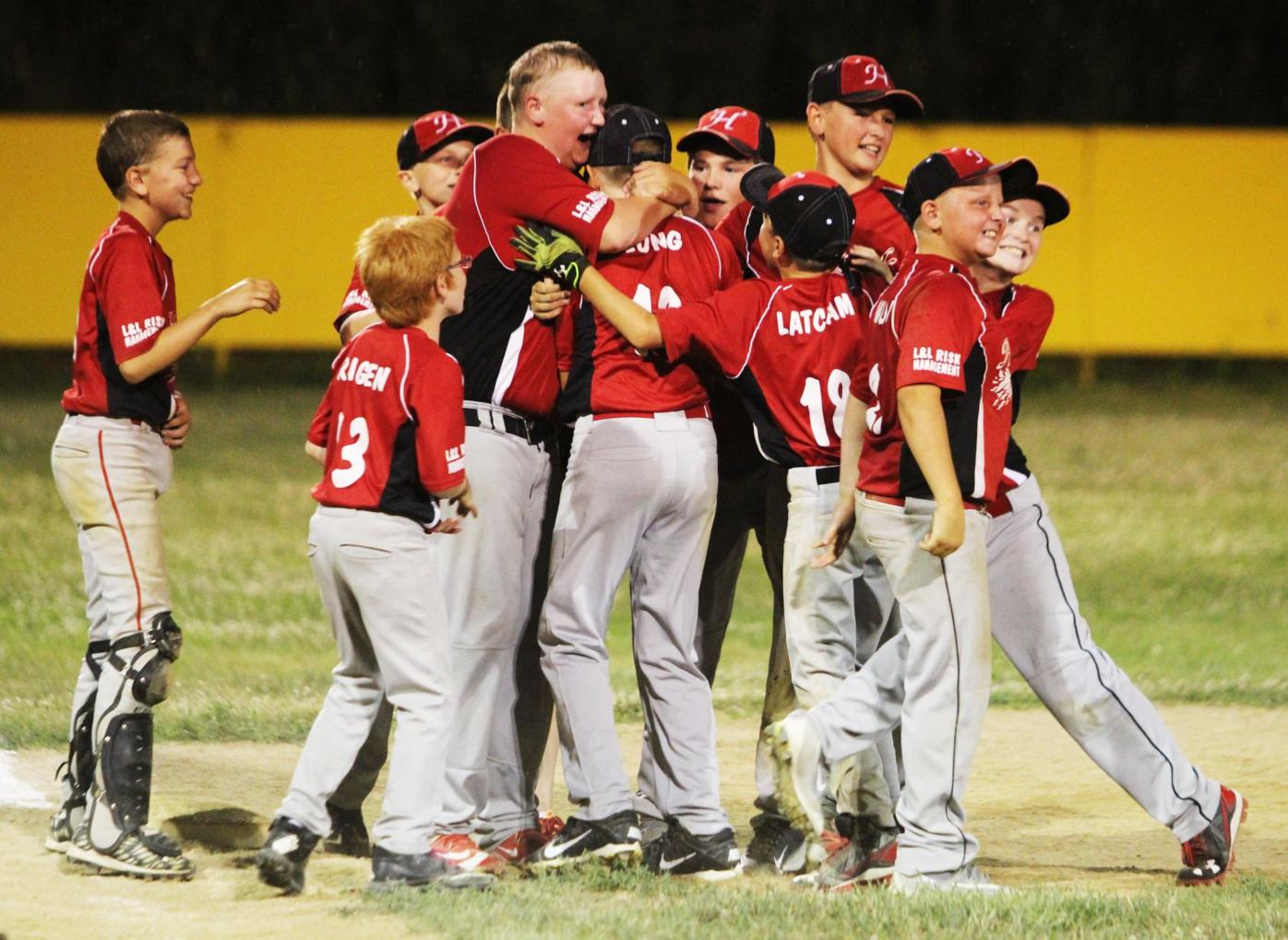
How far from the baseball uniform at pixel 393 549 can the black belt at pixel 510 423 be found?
0.39m

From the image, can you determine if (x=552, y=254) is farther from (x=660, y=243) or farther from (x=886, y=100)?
(x=886, y=100)

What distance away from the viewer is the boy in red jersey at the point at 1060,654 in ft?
16.3

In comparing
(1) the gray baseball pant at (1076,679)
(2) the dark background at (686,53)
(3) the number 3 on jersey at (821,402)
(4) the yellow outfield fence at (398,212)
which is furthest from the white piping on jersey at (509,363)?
(2) the dark background at (686,53)

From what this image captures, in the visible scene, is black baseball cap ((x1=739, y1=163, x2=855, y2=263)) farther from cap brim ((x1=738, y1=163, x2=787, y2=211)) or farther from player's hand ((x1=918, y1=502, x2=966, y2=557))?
player's hand ((x1=918, y1=502, x2=966, y2=557))

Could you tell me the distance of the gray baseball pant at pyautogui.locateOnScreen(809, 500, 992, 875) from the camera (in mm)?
4652

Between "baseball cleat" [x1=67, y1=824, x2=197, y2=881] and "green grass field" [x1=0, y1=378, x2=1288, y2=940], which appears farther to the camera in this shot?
"baseball cleat" [x1=67, y1=824, x2=197, y2=881]

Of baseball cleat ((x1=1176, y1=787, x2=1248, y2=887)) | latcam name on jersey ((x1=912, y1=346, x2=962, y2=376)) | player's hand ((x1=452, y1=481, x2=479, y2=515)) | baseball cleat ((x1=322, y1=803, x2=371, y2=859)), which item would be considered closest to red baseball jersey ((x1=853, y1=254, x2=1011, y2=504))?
latcam name on jersey ((x1=912, y1=346, x2=962, y2=376))

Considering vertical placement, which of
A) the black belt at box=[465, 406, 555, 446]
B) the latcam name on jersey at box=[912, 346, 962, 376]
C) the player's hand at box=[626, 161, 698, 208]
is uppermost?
the player's hand at box=[626, 161, 698, 208]

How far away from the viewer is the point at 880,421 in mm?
4777

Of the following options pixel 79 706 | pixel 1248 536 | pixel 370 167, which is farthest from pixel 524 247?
pixel 370 167

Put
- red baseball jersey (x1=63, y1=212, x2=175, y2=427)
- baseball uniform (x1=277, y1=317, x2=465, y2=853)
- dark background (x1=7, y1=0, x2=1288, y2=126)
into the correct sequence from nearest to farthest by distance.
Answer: baseball uniform (x1=277, y1=317, x2=465, y2=853)
red baseball jersey (x1=63, y1=212, x2=175, y2=427)
dark background (x1=7, y1=0, x2=1288, y2=126)

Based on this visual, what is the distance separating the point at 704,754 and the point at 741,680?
303cm

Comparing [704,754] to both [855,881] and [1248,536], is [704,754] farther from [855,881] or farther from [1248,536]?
[1248,536]

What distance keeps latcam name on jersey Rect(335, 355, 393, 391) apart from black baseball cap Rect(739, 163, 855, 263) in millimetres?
1220
